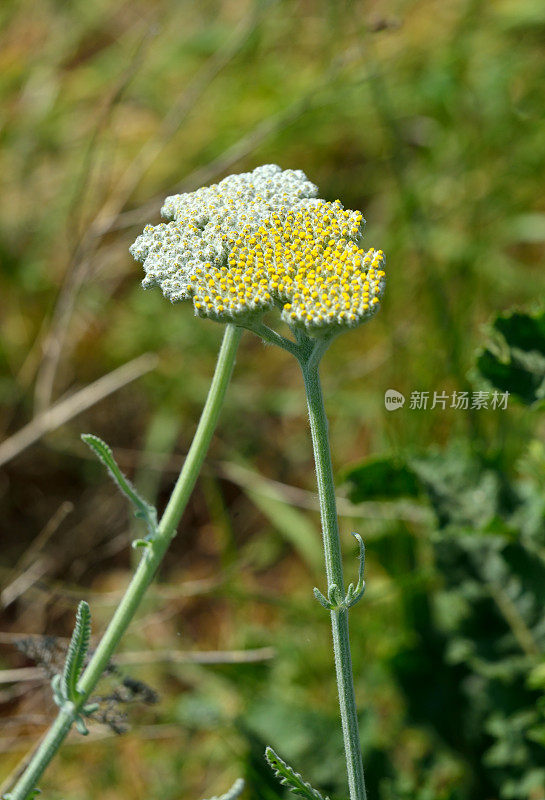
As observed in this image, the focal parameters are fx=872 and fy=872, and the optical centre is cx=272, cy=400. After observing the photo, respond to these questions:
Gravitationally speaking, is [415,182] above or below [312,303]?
above

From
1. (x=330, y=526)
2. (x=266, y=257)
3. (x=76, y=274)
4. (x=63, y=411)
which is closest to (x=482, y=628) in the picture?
(x=330, y=526)

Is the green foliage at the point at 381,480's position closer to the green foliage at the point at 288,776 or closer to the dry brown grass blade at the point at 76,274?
the green foliage at the point at 288,776

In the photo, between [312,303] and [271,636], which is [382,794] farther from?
[312,303]

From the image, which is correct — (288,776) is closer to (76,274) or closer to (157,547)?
(157,547)

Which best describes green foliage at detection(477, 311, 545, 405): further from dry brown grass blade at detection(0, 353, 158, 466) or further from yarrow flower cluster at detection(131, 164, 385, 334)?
dry brown grass blade at detection(0, 353, 158, 466)

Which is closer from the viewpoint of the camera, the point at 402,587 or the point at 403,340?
the point at 402,587

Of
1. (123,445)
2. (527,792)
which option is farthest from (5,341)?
(527,792)
